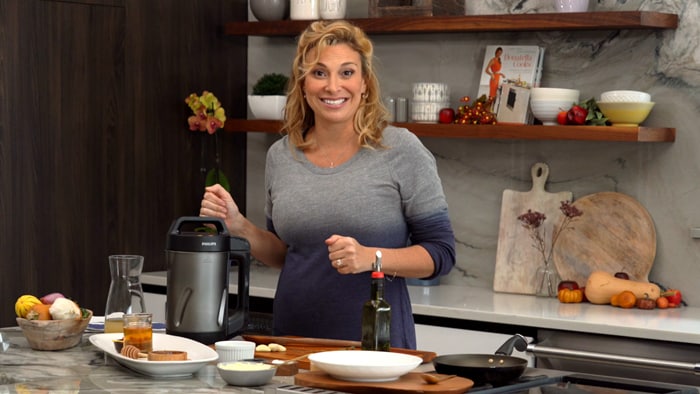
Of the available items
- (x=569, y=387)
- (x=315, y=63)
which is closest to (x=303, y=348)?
(x=569, y=387)

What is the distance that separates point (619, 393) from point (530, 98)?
2213 mm

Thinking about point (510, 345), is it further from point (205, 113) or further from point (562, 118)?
point (205, 113)

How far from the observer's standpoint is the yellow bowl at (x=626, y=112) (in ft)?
12.3

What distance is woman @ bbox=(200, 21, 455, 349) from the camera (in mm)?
2695

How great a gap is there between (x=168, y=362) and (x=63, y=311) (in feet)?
1.39

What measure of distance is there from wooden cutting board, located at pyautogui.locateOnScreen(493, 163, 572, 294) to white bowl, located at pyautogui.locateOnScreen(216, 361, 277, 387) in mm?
2229

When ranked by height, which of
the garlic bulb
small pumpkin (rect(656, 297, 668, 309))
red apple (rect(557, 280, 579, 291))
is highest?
the garlic bulb

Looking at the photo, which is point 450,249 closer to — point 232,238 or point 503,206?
point 232,238

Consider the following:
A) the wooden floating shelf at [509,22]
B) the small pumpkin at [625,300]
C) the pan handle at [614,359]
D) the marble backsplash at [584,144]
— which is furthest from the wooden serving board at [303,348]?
the wooden floating shelf at [509,22]

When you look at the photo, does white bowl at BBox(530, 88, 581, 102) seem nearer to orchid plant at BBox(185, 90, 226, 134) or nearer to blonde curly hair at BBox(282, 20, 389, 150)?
blonde curly hair at BBox(282, 20, 389, 150)

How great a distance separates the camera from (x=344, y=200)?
8.89 feet

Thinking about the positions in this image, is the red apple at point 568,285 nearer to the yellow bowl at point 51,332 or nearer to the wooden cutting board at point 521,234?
the wooden cutting board at point 521,234

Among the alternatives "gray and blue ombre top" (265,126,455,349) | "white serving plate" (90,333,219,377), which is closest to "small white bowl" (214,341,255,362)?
"white serving plate" (90,333,219,377)

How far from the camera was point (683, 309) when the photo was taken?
3.79 meters
